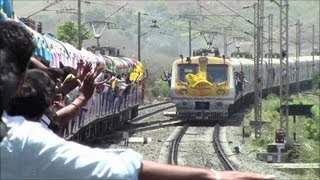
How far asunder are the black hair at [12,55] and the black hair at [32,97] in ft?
1.00

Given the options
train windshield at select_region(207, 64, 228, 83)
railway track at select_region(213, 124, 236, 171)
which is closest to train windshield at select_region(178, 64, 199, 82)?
train windshield at select_region(207, 64, 228, 83)

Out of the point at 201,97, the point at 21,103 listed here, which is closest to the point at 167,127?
the point at 201,97

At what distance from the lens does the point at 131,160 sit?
2.34 meters

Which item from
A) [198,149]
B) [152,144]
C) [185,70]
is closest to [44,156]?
[198,149]

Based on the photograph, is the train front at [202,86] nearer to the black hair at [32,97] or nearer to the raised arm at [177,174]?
the black hair at [32,97]

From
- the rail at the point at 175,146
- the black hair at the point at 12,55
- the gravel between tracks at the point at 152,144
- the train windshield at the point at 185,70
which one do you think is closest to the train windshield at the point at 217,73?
the train windshield at the point at 185,70

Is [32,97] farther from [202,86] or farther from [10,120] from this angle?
[202,86]

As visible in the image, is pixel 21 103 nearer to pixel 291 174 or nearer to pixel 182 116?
pixel 291 174

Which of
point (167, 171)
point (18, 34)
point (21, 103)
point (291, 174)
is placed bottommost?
point (291, 174)

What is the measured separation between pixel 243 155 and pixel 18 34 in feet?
52.3

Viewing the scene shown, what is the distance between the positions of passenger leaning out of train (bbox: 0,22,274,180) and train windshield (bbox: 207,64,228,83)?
23181 mm

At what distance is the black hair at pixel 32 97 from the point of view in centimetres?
279

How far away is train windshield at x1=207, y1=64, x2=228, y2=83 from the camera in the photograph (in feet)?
83.8

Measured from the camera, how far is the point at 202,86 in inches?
991
